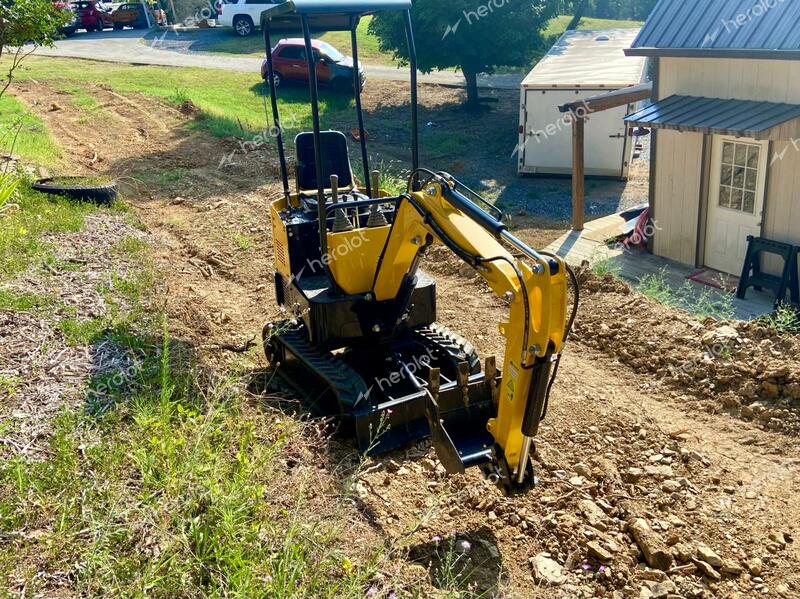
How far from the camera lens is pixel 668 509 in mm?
5434

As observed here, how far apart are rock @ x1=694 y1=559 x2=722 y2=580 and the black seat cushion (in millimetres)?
4837

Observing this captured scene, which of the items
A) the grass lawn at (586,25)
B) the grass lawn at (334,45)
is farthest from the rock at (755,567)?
the grass lawn at (586,25)

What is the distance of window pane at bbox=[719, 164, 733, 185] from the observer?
34.8 ft

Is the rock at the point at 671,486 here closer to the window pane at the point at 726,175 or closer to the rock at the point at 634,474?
the rock at the point at 634,474

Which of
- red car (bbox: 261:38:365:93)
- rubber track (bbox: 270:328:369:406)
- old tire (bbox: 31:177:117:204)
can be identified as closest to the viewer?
rubber track (bbox: 270:328:369:406)

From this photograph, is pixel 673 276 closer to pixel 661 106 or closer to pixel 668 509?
pixel 661 106

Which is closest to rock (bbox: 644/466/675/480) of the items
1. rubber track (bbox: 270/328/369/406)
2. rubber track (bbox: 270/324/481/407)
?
rubber track (bbox: 270/324/481/407)

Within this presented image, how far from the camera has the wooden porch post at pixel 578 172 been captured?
12.5 m

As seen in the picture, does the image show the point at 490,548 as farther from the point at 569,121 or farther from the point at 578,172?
the point at 569,121

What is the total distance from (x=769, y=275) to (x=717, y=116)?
89.2 inches

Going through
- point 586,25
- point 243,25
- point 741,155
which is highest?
point 243,25

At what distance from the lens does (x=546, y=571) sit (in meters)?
4.91

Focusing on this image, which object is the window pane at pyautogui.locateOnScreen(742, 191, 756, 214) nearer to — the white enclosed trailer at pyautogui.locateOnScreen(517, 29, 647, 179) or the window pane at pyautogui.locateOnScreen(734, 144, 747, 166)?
the window pane at pyautogui.locateOnScreen(734, 144, 747, 166)

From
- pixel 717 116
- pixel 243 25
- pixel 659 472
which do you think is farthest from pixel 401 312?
pixel 243 25
